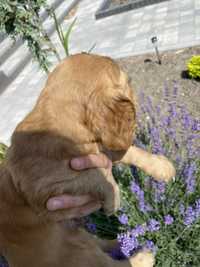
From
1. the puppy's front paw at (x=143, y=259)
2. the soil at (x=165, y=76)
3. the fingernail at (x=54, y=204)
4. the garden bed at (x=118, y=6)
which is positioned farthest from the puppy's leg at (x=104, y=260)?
the garden bed at (x=118, y=6)

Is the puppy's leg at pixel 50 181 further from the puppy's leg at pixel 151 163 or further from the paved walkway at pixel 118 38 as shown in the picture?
the paved walkway at pixel 118 38

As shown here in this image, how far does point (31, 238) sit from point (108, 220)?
0.85 meters

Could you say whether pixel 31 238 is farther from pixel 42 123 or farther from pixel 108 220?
pixel 108 220

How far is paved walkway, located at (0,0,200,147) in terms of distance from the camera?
5.88 metres

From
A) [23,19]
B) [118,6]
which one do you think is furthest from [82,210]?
[118,6]

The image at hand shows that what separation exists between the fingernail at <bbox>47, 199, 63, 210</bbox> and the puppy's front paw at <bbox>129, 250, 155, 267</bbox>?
26.4 inches

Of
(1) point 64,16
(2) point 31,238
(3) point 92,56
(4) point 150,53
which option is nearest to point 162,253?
(2) point 31,238

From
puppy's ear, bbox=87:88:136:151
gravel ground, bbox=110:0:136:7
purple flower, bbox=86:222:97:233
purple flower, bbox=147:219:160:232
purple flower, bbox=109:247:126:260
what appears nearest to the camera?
puppy's ear, bbox=87:88:136:151

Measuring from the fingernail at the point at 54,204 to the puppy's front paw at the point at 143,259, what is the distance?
2.20 feet

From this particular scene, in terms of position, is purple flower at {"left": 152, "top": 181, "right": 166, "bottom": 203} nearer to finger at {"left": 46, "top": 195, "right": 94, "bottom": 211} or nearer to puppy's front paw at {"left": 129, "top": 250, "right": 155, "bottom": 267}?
puppy's front paw at {"left": 129, "top": 250, "right": 155, "bottom": 267}

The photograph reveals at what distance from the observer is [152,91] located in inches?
185

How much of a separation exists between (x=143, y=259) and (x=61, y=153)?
894 mm

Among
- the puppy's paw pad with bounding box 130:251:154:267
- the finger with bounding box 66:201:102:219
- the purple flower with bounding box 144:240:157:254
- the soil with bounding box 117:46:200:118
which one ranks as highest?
the finger with bounding box 66:201:102:219

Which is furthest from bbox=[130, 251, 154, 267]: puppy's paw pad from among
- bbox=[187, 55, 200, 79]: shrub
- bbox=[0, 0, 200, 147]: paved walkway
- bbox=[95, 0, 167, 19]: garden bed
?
bbox=[95, 0, 167, 19]: garden bed
